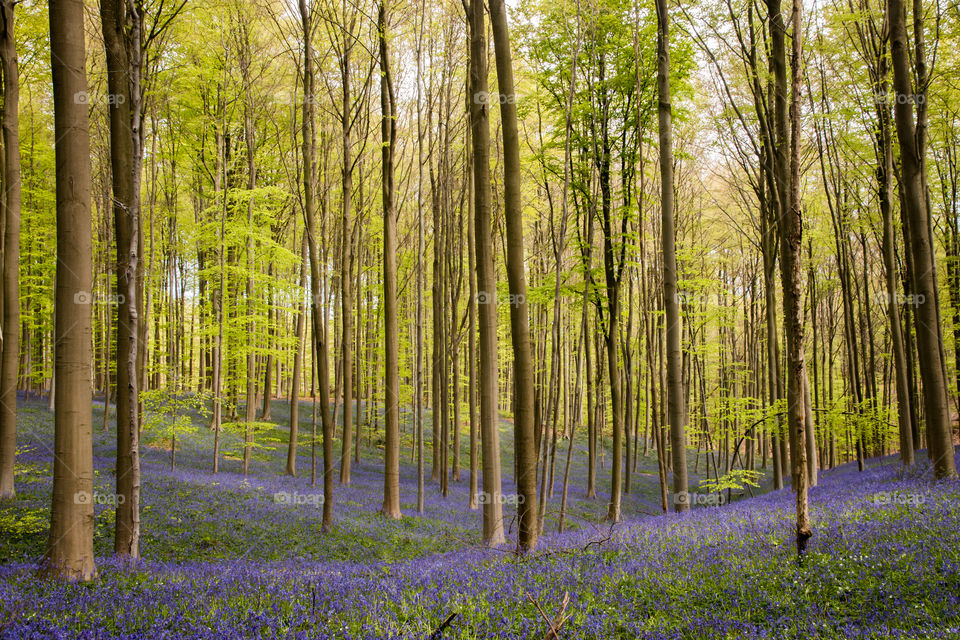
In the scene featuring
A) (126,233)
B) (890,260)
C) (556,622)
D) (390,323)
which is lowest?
(556,622)

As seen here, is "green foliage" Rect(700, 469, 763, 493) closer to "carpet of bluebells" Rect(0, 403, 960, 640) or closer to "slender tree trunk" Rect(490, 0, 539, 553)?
"carpet of bluebells" Rect(0, 403, 960, 640)

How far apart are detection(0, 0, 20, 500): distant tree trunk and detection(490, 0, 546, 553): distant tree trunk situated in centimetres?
948

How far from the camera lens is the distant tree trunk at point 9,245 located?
9965 mm

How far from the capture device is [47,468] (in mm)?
14336

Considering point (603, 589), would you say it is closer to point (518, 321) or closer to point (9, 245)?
point (518, 321)

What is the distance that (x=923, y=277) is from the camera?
28.2 feet

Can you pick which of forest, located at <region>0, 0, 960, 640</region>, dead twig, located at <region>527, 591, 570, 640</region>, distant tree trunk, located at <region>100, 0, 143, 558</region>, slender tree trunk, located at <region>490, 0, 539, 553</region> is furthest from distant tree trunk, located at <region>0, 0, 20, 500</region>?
dead twig, located at <region>527, 591, 570, 640</region>

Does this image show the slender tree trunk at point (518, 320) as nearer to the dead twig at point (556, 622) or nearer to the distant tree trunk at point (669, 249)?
the dead twig at point (556, 622)

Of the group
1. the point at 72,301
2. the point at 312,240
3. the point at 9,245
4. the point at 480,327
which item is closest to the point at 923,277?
the point at 480,327

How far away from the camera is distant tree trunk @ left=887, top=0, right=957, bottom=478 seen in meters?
8.45

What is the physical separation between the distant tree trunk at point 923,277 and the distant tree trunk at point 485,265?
692 centimetres

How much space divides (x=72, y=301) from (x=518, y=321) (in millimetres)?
5408

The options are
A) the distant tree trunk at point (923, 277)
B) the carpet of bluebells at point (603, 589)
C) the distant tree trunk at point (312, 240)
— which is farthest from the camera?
the distant tree trunk at point (312, 240)

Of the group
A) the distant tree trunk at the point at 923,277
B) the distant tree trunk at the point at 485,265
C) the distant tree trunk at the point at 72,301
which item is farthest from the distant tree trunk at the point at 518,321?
the distant tree trunk at the point at 923,277
